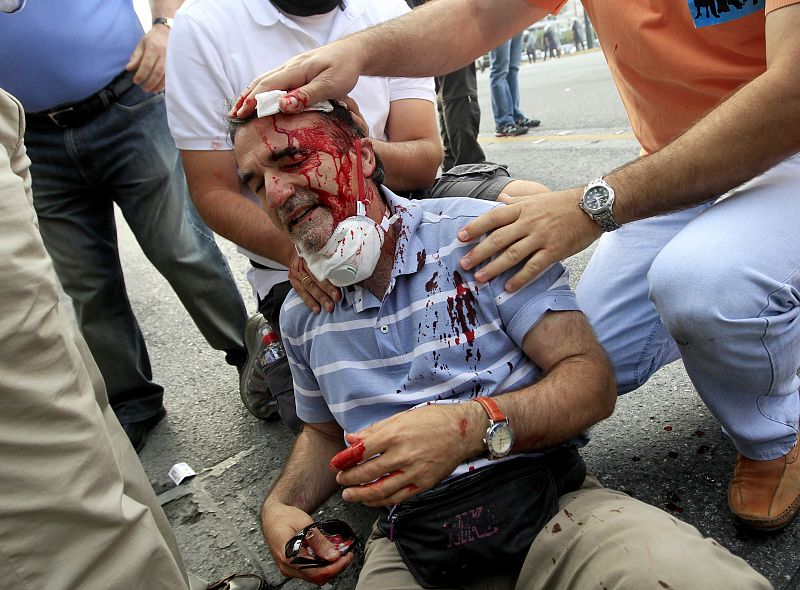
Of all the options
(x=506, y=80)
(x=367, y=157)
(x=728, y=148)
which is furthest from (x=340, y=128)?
(x=506, y=80)

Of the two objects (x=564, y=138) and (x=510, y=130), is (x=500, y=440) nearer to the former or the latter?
(x=564, y=138)

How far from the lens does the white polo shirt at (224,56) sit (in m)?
2.44

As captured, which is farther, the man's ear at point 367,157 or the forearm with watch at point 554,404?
the man's ear at point 367,157

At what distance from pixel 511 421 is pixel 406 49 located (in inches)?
52.1

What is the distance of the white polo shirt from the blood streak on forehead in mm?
723

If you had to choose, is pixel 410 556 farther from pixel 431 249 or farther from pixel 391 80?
pixel 391 80

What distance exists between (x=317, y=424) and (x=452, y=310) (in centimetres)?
52

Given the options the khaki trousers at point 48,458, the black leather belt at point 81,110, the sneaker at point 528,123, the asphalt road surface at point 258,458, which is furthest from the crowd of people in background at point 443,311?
the sneaker at point 528,123

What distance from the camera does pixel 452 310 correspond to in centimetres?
168

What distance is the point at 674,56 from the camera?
78.8 inches

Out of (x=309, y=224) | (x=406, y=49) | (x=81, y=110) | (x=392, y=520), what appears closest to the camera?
(x=392, y=520)

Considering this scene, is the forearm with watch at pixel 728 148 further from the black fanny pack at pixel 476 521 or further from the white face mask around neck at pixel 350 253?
the black fanny pack at pixel 476 521

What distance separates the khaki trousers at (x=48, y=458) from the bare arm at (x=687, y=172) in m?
0.88

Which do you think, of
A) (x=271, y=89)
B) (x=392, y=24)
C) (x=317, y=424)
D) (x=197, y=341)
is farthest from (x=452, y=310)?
(x=197, y=341)
